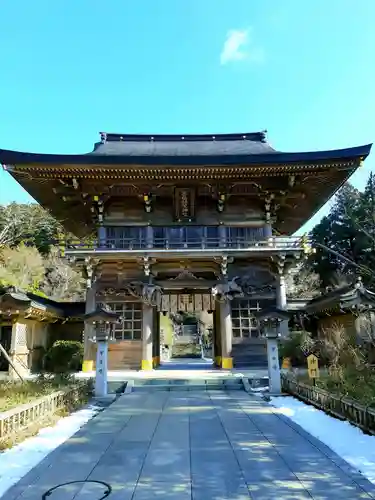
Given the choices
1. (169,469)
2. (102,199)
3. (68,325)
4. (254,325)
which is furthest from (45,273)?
(169,469)

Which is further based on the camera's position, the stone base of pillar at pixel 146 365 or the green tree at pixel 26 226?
the green tree at pixel 26 226

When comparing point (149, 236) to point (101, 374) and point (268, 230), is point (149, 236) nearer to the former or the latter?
point (268, 230)

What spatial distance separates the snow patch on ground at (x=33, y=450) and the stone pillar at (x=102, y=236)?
975 centimetres

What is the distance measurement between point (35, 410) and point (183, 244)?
10816 mm

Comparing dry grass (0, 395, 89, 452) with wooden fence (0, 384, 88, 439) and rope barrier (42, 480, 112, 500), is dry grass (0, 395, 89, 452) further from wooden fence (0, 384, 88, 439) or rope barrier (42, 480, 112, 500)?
rope barrier (42, 480, 112, 500)

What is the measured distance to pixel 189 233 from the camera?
1825 cm

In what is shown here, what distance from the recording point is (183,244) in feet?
57.6

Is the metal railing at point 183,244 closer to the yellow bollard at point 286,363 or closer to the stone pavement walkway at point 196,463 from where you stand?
the yellow bollard at point 286,363

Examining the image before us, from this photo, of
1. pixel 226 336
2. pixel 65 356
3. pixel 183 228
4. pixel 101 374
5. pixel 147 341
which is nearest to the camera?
pixel 101 374

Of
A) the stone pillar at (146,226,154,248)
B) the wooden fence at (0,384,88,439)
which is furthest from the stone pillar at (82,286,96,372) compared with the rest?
the wooden fence at (0,384,88,439)

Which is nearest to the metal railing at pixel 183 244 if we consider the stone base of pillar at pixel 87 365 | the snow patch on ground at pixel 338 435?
Answer: the stone base of pillar at pixel 87 365

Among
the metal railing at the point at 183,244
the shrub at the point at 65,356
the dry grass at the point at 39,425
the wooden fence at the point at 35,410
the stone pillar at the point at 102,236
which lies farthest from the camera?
the stone pillar at the point at 102,236

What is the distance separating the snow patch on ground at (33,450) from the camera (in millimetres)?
4922

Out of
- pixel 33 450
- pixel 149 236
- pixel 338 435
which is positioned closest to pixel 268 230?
pixel 149 236
